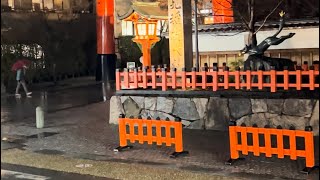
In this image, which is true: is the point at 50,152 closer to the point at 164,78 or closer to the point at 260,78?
the point at 164,78

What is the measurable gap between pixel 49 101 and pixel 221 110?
577 centimetres

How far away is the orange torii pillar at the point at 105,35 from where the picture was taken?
833cm

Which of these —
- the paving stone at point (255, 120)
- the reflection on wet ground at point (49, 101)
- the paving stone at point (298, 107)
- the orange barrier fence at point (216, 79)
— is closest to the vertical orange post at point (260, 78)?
the orange barrier fence at point (216, 79)

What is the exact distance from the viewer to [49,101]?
14766mm

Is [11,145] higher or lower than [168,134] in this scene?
lower

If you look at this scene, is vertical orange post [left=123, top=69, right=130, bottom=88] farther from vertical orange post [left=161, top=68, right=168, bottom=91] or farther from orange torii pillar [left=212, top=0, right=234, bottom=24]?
orange torii pillar [left=212, top=0, right=234, bottom=24]

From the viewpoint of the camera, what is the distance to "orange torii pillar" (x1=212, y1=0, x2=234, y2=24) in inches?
482

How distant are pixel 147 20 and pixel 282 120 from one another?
4.12 m

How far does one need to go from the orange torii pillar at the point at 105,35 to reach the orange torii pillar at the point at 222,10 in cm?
393

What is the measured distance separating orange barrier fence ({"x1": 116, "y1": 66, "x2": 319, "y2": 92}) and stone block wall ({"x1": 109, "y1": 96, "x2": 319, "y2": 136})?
374 mm

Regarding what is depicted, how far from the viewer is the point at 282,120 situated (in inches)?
423

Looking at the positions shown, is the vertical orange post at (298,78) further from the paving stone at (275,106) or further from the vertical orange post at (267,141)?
the vertical orange post at (267,141)

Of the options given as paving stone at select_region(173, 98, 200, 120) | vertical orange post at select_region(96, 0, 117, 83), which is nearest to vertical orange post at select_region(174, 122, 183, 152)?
vertical orange post at select_region(96, 0, 117, 83)

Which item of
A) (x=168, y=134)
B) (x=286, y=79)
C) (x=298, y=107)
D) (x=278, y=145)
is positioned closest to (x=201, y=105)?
(x=298, y=107)
